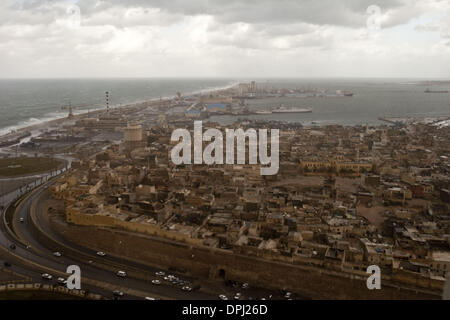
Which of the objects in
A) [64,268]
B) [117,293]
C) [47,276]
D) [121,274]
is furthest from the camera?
[64,268]

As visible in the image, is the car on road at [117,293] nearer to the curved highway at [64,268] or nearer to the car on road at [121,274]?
the curved highway at [64,268]

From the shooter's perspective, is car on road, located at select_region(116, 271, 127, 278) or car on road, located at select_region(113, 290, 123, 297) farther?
car on road, located at select_region(116, 271, 127, 278)

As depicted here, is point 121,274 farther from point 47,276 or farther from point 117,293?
point 47,276

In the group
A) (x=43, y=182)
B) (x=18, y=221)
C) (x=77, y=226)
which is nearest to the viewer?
(x=77, y=226)

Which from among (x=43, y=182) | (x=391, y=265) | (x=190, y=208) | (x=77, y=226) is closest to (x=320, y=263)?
(x=391, y=265)

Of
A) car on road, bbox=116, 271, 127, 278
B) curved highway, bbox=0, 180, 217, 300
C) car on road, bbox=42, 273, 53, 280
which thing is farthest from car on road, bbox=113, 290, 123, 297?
car on road, bbox=42, 273, 53, 280

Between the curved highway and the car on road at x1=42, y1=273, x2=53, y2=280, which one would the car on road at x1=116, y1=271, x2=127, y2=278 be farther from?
the car on road at x1=42, y1=273, x2=53, y2=280

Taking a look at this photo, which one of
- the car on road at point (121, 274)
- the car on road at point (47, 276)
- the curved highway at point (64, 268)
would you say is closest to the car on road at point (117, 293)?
the curved highway at point (64, 268)

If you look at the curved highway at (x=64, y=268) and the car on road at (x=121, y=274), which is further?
the car on road at (x=121, y=274)

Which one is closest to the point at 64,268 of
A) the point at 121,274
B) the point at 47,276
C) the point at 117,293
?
the point at 47,276
